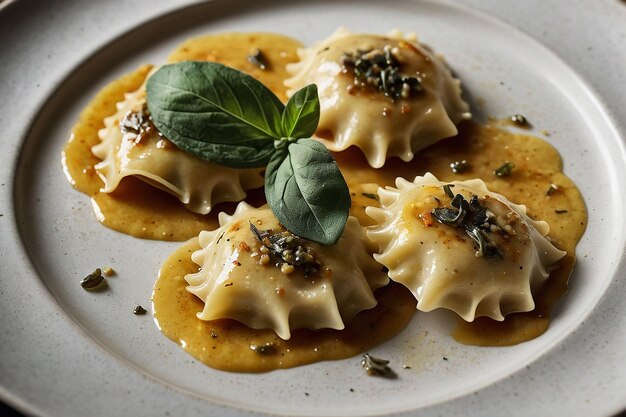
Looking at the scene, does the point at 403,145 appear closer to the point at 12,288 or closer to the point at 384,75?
the point at 384,75

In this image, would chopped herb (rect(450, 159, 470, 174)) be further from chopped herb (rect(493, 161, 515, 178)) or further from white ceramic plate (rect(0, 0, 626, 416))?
white ceramic plate (rect(0, 0, 626, 416))

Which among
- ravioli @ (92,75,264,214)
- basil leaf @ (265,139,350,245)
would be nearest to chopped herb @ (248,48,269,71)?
ravioli @ (92,75,264,214)

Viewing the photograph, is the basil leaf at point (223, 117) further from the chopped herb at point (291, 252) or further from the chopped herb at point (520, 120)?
the chopped herb at point (520, 120)

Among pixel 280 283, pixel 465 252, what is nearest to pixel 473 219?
pixel 465 252

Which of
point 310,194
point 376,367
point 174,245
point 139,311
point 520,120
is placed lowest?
point 376,367

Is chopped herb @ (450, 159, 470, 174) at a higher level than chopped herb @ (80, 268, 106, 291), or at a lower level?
higher

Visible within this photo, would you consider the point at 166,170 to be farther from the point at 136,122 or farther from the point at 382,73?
the point at 382,73

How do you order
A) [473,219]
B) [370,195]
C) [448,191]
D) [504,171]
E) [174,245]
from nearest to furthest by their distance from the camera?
[473,219] → [448,191] → [174,245] → [370,195] → [504,171]
